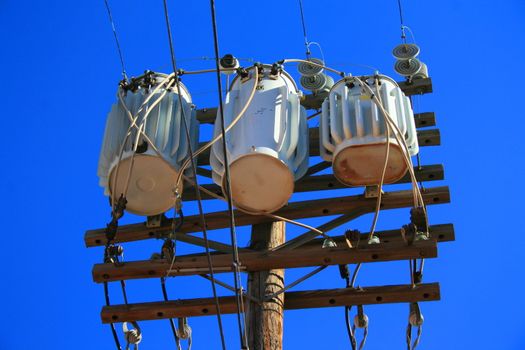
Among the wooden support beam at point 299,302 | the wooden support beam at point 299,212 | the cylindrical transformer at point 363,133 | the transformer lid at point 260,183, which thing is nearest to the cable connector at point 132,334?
the wooden support beam at point 299,302

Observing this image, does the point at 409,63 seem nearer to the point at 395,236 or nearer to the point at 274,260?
the point at 395,236

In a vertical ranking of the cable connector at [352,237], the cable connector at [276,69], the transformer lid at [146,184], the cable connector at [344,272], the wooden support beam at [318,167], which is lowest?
the cable connector at [344,272]

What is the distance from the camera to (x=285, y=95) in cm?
739

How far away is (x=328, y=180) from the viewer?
7875 millimetres

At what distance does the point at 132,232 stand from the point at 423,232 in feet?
7.14

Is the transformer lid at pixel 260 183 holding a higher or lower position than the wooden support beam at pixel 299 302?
higher

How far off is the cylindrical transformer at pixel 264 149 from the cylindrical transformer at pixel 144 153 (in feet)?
1.30

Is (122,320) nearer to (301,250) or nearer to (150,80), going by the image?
(301,250)

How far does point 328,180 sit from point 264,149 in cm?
104

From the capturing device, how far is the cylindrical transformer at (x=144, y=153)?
7.45 m

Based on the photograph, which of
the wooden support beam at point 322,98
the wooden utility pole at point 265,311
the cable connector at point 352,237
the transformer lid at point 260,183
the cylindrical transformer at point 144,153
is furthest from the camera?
the wooden support beam at point 322,98

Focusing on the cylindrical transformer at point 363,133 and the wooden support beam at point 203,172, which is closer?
the cylindrical transformer at point 363,133

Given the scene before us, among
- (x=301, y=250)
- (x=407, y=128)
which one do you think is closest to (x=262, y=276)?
(x=301, y=250)

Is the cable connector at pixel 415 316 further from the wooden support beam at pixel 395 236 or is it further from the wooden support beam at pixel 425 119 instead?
the wooden support beam at pixel 425 119
